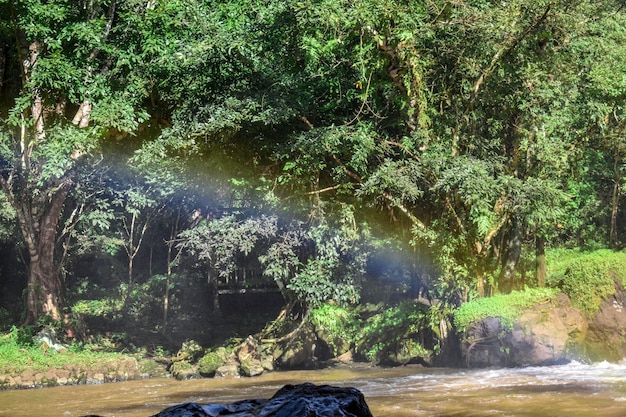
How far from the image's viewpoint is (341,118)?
53.4 feet

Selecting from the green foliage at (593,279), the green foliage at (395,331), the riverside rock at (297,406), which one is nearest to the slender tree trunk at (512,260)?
the green foliage at (593,279)

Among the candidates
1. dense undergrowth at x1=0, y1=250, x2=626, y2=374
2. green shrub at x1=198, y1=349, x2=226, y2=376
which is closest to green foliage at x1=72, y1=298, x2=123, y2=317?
dense undergrowth at x1=0, y1=250, x2=626, y2=374

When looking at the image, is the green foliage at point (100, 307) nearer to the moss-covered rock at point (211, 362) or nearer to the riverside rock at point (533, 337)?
the moss-covered rock at point (211, 362)

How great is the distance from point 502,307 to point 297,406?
1147cm

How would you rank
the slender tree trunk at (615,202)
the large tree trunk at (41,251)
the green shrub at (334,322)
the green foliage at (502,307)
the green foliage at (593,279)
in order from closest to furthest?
1. the green foliage at (502,307)
2. the green foliage at (593,279)
3. the green shrub at (334,322)
4. the large tree trunk at (41,251)
5. the slender tree trunk at (615,202)

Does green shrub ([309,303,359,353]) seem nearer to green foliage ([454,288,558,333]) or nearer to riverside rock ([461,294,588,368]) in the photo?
green foliage ([454,288,558,333])

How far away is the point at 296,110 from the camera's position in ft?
50.5

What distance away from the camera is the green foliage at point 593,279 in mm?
14891

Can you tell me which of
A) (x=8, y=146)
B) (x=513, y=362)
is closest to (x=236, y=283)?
(x=8, y=146)

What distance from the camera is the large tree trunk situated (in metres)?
18.6

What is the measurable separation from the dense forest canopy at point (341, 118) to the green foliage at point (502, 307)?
79cm

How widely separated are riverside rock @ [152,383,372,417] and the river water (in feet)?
17.4

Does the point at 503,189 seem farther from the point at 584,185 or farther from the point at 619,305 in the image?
the point at 584,185

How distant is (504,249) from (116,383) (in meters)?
9.32
